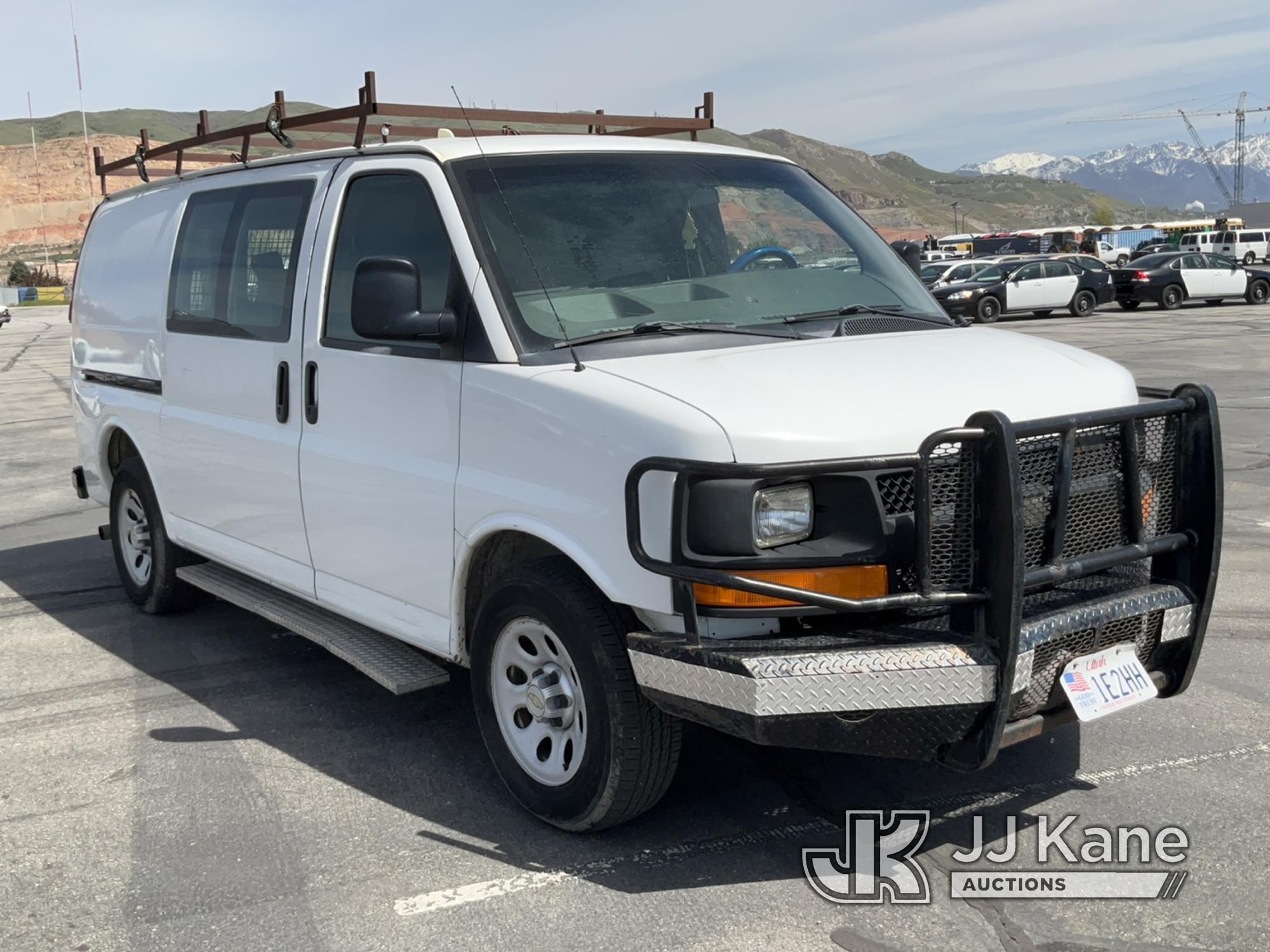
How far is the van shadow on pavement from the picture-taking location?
→ 3922mm

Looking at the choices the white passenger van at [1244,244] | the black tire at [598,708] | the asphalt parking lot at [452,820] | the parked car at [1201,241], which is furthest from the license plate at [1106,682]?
the parked car at [1201,241]

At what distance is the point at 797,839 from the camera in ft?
12.9

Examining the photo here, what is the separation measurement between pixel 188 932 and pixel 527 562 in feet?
4.58

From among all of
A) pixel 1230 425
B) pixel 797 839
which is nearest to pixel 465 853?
pixel 797 839

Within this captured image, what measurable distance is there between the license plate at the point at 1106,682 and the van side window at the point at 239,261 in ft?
10.3

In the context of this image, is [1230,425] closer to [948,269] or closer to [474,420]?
[474,420]

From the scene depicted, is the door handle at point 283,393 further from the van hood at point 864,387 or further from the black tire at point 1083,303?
the black tire at point 1083,303

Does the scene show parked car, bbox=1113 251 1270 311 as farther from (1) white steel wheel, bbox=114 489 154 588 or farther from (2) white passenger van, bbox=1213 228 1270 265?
(1) white steel wheel, bbox=114 489 154 588

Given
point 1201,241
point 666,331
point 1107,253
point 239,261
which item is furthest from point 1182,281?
point 1107,253

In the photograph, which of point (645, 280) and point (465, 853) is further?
point (645, 280)

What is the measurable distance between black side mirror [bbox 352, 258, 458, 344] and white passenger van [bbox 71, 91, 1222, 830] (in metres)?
0.01

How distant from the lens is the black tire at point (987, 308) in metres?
32.0

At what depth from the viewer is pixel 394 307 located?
403 cm

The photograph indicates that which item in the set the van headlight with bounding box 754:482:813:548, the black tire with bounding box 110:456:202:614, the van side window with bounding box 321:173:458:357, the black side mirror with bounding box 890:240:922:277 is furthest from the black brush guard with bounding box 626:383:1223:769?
the black tire with bounding box 110:456:202:614
